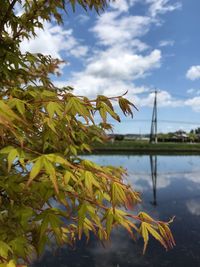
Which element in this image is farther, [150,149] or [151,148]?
[151,148]

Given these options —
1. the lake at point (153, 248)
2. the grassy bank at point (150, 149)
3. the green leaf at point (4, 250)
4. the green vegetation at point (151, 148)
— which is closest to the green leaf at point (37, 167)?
the green leaf at point (4, 250)

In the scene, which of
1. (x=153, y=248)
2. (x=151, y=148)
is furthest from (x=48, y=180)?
(x=151, y=148)

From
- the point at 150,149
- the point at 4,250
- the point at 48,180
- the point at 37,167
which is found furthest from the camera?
the point at 150,149

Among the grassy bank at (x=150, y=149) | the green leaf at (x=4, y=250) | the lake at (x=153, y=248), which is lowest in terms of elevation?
the lake at (x=153, y=248)

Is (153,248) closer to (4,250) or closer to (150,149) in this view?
(4,250)

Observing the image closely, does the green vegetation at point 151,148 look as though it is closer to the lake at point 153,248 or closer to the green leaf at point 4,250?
the lake at point 153,248

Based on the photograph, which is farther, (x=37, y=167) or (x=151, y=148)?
(x=151, y=148)

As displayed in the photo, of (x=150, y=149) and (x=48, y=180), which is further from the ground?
(x=150, y=149)

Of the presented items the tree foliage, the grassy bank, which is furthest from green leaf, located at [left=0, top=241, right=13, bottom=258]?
→ the grassy bank

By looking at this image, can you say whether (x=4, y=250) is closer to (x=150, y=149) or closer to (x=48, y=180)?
(x=48, y=180)

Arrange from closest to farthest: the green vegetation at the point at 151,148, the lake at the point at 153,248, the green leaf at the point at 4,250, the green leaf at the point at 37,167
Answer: the green leaf at the point at 37,167 < the green leaf at the point at 4,250 < the lake at the point at 153,248 < the green vegetation at the point at 151,148

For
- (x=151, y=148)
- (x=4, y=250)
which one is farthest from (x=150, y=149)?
(x=4, y=250)

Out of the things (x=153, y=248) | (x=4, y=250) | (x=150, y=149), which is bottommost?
(x=153, y=248)

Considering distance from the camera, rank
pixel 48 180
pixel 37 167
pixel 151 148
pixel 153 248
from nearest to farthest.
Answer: pixel 37 167, pixel 48 180, pixel 153 248, pixel 151 148
